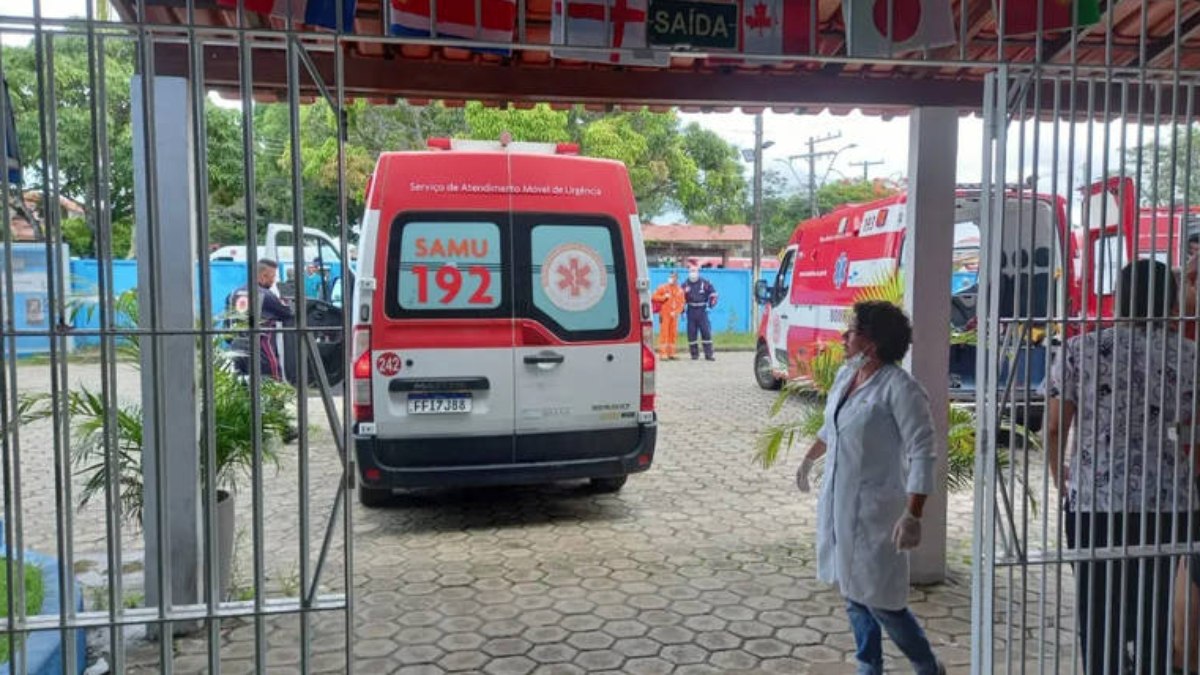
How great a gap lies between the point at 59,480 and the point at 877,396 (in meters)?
2.42

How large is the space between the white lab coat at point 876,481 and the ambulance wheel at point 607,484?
3.39 meters

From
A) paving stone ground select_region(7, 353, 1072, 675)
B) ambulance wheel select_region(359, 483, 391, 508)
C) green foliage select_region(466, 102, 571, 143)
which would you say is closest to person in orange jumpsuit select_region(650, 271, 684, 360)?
green foliage select_region(466, 102, 571, 143)

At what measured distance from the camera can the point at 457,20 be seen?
2.65m

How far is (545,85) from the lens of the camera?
4043 mm

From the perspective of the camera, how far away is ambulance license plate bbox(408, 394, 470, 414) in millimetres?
5070

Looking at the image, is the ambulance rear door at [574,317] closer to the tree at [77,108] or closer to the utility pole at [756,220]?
the tree at [77,108]

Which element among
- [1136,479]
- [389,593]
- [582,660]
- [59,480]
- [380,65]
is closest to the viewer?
[59,480]

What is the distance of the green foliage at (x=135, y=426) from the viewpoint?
3793mm

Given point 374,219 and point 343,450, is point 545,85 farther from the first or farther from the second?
point 343,450

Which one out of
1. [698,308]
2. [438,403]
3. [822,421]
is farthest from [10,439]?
[698,308]

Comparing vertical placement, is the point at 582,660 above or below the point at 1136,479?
below

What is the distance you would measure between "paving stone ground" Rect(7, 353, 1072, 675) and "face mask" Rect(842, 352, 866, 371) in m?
0.89

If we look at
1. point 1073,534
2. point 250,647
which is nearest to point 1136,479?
point 1073,534

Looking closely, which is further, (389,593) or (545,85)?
(389,593)
